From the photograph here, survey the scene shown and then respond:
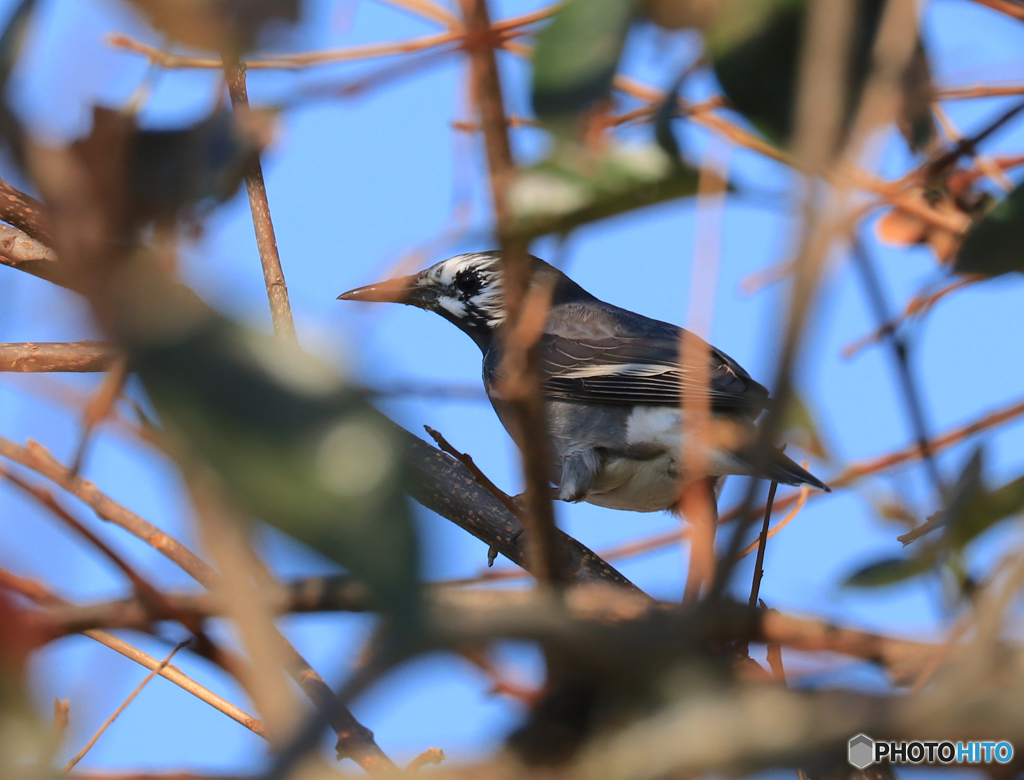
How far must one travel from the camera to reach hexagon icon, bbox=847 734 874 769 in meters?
0.81

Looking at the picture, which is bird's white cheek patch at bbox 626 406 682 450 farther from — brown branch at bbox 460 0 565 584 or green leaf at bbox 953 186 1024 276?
brown branch at bbox 460 0 565 584

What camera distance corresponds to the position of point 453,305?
5543 millimetres

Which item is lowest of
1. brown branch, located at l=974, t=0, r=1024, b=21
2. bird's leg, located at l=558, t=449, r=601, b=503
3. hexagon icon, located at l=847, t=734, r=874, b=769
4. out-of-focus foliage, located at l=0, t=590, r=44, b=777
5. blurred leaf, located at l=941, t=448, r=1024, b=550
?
out-of-focus foliage, located at l=0, t=590, r=44, b=777

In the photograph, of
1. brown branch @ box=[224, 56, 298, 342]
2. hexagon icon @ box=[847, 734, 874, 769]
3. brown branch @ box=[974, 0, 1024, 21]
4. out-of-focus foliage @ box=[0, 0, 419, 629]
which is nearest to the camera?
out-of-focus foliage @ box=[0, 0, 419, 629]

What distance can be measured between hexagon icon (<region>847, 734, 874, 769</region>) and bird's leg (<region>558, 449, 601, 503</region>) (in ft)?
11.4

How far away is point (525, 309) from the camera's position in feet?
2.75

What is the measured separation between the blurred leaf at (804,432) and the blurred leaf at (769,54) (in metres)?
0.47

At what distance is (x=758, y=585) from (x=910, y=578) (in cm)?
89

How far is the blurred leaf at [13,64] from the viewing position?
→ 83 cm

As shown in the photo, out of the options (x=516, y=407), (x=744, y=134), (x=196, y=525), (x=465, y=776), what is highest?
(x=744, y=134)

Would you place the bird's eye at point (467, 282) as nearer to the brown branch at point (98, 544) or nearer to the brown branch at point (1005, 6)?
the brown branch at point (1005, 6)

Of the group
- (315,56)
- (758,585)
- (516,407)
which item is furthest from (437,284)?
(516,407)

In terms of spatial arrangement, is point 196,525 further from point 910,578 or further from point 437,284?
point 437,284

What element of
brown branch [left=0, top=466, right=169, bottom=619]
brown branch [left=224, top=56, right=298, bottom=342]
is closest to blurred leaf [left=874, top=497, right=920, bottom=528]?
brown branch [left=0, top=466, right=169, bottom=619]
